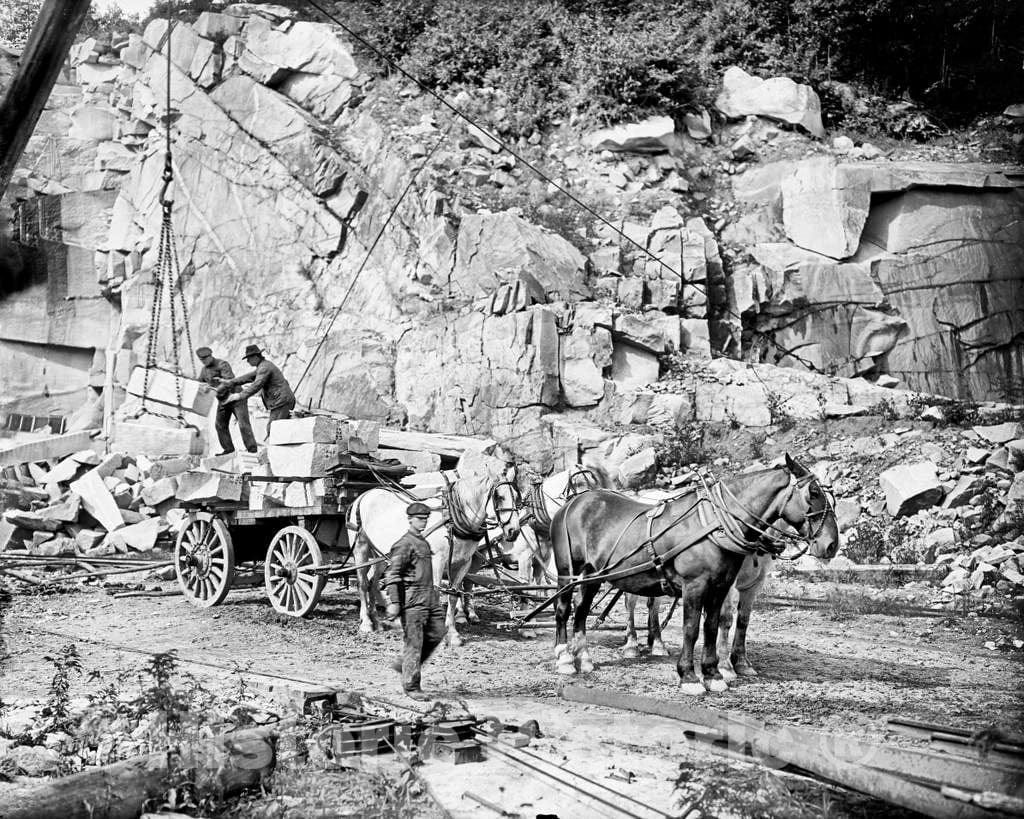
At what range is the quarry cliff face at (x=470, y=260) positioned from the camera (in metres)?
23.7

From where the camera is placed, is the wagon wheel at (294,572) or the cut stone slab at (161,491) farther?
the cut stone slab at (161,491)

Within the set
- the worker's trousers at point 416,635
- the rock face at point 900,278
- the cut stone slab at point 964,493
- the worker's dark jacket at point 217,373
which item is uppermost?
the rock face at point 900,278

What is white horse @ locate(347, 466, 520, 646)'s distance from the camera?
40.3ft

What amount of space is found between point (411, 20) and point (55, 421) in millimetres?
14891

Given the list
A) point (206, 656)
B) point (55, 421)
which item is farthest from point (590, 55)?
point (206, 656)

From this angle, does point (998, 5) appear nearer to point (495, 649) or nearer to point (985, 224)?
point (985, 224)

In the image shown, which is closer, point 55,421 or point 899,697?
point 899,697

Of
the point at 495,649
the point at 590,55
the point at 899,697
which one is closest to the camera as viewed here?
the point at 899,697

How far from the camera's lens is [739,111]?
98.4ft

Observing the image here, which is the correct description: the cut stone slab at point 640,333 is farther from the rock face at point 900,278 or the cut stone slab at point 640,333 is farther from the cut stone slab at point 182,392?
the cut stone slab at point 182,392

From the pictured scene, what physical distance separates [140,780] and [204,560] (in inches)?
315

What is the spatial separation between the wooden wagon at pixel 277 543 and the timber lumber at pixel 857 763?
6.39 m

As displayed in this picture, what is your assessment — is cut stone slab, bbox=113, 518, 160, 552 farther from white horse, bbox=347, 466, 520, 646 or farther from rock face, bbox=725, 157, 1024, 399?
rock face, bbox=725, 157, 1024, 399

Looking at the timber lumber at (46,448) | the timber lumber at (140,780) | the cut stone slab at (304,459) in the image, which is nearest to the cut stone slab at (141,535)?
the timber lumber at (46,448)
